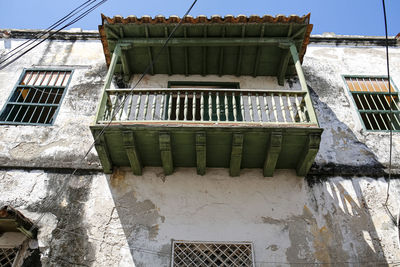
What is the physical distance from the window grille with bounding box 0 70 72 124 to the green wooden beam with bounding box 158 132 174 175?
2905mm

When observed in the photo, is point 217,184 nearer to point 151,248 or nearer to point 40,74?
point 151,248

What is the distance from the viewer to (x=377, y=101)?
7633 mm

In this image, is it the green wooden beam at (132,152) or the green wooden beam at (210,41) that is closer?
the green wooden beam at (132,152)

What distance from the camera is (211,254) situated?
521cm

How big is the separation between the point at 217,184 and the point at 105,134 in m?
2.11

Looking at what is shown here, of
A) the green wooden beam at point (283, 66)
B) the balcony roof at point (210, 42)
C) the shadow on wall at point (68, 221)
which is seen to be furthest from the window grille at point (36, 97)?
the green wooden beam at point (283, 66)

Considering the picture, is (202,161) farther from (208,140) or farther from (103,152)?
(103,152)

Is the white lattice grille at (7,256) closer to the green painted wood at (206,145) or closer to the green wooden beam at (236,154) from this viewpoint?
the green painted wood at (206,145)

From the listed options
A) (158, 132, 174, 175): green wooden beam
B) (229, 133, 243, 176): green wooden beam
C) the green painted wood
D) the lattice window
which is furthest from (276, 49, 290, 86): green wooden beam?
the lattice window

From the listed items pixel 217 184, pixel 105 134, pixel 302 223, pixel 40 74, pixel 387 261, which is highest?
pixel 40 74

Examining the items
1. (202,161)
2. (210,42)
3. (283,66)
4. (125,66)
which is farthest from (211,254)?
(125,66)

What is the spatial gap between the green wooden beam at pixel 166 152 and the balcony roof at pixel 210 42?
247 cm

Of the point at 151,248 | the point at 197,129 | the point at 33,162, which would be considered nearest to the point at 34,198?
the point at 33,162

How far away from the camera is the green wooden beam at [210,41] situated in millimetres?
6938
